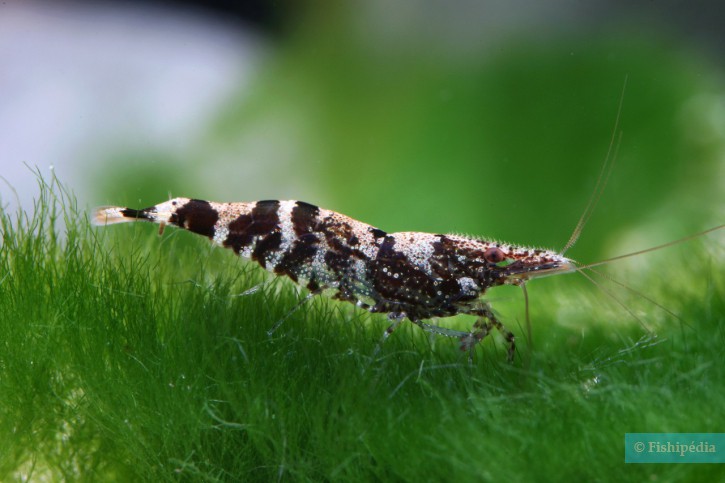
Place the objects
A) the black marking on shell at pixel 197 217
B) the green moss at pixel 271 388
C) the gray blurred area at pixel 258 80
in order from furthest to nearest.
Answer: the gray blurred area at pixel 258 80, the black marking on shell at pixel 197 217, the green moss at pixel 271 388

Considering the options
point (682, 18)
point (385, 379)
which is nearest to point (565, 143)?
point (682, 18)

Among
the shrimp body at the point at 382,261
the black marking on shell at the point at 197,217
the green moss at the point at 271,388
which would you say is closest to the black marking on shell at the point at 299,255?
the shrimp body at the point at 382,261

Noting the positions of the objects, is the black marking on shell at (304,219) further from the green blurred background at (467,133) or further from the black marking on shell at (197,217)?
the green blurred background at (467,133)

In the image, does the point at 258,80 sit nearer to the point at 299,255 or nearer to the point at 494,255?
the point at 299,255

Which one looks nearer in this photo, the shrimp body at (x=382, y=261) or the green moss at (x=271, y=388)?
the green moss at (x=271, y=388)

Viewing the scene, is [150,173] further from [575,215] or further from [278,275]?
[575,215]

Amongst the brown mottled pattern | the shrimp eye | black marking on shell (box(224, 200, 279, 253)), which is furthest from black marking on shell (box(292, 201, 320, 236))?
the shrimp eye

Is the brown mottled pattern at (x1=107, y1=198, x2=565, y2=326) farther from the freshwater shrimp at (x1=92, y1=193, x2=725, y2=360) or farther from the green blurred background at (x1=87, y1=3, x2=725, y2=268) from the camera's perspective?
the green blurred background at (x1=87, y1=3, x2=725, y2=268)

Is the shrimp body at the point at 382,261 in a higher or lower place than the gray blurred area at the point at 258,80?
lower
